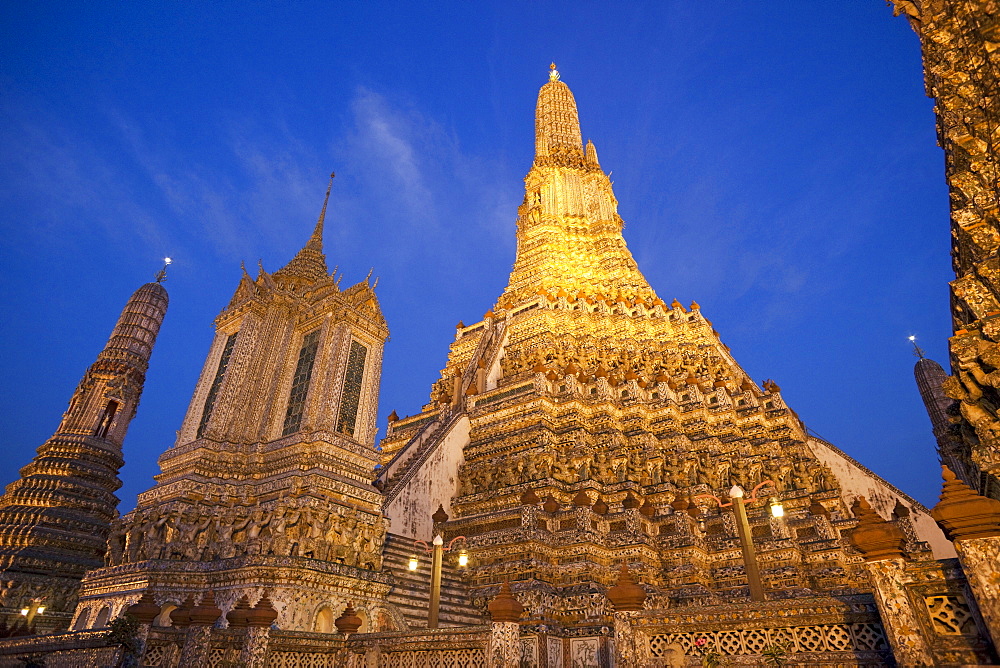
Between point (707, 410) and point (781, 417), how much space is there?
10.9 ft

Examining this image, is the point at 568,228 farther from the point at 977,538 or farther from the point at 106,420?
the point at 977,538

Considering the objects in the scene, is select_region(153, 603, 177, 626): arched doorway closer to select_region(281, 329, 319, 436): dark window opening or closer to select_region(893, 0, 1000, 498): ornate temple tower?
select_region(281, 329, 319, 436): dark window opening

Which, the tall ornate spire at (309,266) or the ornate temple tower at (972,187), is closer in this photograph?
the ornate temple tower at (972,187)

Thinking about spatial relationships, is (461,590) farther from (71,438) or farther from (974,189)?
(71,438)

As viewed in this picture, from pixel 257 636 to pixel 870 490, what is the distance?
2617cm

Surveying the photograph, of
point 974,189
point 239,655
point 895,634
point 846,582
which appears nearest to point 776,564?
point 846,582

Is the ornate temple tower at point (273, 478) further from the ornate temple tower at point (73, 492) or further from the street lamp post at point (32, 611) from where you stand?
the ornate temple tower at point (73, 492)

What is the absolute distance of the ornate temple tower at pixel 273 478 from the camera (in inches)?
494

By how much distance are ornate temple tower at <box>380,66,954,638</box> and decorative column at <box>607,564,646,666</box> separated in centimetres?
187

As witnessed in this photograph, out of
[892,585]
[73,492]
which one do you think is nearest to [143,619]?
[892,585]

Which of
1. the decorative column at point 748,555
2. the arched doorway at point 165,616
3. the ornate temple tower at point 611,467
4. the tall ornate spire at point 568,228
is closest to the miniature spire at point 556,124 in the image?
the tall ornate spire at point 568,228

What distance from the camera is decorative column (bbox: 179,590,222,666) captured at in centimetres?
867

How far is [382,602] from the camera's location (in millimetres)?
13531

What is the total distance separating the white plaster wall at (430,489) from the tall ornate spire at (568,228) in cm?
1360
